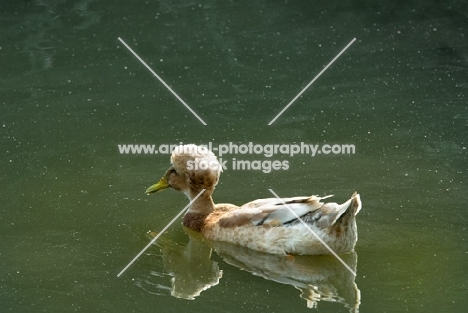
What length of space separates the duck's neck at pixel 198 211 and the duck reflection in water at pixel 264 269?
16 centimetres

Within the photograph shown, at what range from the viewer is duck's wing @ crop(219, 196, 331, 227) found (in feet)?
22.1

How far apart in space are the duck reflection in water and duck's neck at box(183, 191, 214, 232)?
6.3 inches

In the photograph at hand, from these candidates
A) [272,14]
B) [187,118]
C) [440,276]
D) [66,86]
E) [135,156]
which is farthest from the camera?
[272,14]

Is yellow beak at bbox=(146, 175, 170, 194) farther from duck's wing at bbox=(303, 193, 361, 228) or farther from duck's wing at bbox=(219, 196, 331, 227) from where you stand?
duck's wing at bbox=(303, 193, 361, 228)

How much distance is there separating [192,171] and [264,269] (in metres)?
1.03

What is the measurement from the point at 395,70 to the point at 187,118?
2.30 m

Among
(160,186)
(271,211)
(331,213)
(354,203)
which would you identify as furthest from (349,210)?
(160,186)

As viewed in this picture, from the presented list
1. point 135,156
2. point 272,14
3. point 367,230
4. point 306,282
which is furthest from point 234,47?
point 306,282

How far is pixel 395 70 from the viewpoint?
9977 millimetres

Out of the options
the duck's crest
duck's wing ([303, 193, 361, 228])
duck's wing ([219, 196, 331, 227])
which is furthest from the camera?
the duck's crest

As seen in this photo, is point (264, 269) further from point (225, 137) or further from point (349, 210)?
point (225, 137)

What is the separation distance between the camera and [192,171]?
286 inches

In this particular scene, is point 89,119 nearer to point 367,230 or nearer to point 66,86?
point 66,86

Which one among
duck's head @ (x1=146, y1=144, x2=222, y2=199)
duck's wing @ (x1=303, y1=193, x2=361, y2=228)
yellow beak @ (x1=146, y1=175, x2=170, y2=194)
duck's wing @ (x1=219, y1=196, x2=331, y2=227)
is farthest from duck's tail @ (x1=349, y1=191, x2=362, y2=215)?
yellow beak @ (x1=146, y1=175, x2=170, y2=194)
